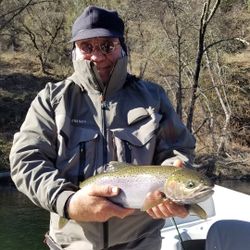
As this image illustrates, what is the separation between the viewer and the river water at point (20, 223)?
1242 centimetres

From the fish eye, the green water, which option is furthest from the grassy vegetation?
the fish eye

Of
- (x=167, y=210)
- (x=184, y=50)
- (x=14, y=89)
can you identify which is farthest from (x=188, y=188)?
(x=14, y=89)

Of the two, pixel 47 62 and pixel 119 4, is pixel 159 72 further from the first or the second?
pixel 47 62

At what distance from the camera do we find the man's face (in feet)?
7.95

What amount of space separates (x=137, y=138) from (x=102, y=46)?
0.41m

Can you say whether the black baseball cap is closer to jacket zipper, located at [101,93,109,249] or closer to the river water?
jacket zipper, located at [101,93,109,249]

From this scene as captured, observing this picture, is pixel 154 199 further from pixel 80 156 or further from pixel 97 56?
pixel 97 56

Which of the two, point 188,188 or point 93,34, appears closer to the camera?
point 188,188

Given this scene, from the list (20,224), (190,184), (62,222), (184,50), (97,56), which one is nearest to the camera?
(190,184)

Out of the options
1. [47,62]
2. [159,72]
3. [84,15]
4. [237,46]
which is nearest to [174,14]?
[159,72]

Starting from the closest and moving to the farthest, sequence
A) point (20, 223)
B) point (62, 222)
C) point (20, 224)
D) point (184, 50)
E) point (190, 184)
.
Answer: point (190, 184) → point (62, 222) → point (20, 224) → point (20, 223) → point (184, 50)

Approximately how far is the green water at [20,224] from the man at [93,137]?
10.2m

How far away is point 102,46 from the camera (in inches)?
95.8

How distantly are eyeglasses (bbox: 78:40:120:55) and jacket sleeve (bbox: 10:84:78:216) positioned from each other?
0.25 metres
